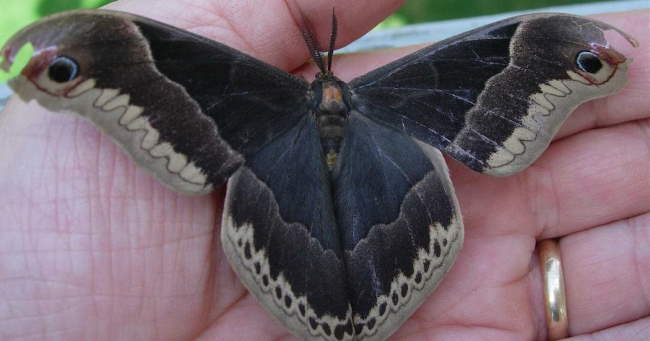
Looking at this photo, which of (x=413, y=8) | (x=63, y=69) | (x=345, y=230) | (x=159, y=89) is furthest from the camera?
(x=413, y=8)

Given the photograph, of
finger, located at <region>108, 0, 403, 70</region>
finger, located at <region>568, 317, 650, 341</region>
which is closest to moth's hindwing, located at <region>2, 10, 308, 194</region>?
finger, located at <region>108, 0, 403, 70</region>

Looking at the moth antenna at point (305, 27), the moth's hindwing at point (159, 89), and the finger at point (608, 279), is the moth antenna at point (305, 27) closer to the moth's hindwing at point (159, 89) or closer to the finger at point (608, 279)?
the moth's hindwing at point (159, 89)

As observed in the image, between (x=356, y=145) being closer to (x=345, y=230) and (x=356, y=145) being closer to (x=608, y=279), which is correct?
(x=345, y=230)

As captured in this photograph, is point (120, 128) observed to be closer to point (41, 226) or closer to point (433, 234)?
point (41, 226)

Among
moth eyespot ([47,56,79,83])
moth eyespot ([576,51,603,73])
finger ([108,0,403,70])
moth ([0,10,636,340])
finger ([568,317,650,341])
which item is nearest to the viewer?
moth eyespot ([47,56,79,83])

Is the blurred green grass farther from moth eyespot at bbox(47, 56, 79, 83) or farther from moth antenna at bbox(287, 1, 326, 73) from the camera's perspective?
moth eyespot at bbox(47, 56, 79, 83)

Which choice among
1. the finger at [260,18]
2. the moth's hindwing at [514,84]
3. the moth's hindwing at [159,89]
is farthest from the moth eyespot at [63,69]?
the moth's hindwing at [514,84]

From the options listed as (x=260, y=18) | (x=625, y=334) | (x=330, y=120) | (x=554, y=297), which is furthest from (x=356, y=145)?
(x=625, y=334)

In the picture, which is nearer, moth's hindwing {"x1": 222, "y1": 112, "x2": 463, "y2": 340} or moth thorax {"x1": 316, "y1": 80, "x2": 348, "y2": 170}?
moth's hindwing {"x1": 222, "y1": 112, "x2": 463, "y2": 340}
